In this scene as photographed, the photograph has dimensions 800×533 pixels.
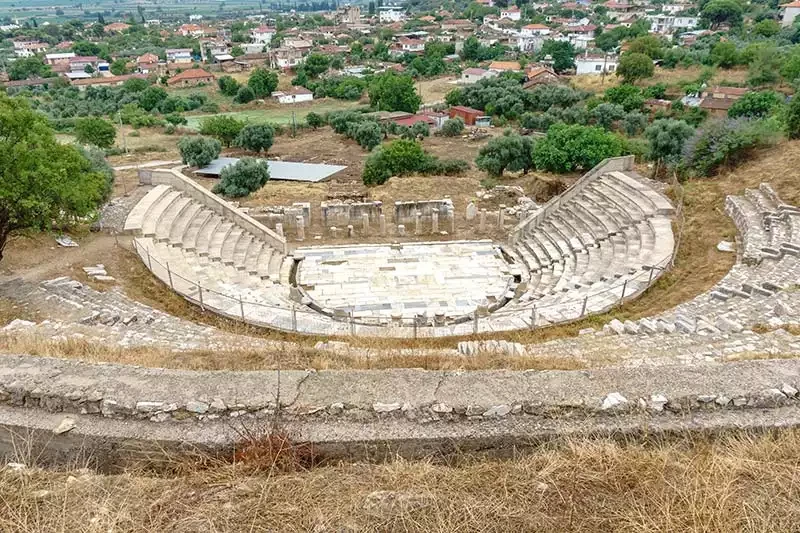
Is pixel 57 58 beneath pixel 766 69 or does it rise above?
above

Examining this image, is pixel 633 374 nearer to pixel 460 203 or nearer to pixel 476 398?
pixel 476 398

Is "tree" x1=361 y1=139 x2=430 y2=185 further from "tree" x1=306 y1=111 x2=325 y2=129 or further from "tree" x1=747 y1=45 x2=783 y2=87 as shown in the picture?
"tree" x1=747 y1=45 x2=783 y2=87

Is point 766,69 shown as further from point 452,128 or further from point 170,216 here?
point 170,216

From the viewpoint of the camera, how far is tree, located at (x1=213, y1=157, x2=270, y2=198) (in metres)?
26.3

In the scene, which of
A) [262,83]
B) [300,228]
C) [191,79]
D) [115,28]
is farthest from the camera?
[115,28]

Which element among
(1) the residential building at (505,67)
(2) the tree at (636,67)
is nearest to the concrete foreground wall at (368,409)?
(2) the tree at (636,67)

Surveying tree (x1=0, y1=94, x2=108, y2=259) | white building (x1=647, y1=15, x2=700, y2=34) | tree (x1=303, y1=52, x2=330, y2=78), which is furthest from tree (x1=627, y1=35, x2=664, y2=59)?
tree (x1=0, y1=94, x2=108, y2=259)

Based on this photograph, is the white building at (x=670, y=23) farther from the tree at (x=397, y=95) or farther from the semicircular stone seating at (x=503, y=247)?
the semicircular stone seating at (x=503, y=247)

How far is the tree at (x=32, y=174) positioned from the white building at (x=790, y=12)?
387 feet

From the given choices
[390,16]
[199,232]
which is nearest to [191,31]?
[390,16]

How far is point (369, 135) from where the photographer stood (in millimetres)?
43875

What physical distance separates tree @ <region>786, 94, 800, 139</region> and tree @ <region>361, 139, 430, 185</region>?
58.0ft

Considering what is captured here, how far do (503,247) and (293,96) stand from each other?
59.0 m

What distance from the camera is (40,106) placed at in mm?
63500
